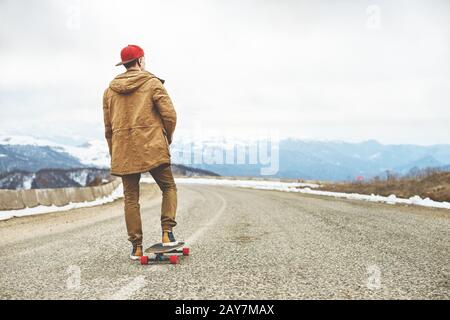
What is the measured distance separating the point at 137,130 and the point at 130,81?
55cm

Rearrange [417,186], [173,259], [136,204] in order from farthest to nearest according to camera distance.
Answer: [417,186] → [136,204] → [173,259]

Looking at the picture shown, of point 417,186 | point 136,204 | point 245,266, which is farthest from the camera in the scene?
point 417,186

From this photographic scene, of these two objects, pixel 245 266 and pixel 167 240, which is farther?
pixel 167 240

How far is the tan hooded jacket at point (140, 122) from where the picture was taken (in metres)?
4.40

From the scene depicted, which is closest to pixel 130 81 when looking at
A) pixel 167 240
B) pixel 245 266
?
pixel 167 240

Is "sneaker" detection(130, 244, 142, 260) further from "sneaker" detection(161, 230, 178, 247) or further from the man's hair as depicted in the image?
the man's hair

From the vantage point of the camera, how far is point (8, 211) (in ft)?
40.0

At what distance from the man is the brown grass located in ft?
41.3

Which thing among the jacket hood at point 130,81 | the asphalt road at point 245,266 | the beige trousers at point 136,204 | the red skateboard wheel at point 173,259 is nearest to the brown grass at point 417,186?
the asphalt road at point 245,266

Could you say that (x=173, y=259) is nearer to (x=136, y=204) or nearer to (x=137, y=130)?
(x=136, y=204)

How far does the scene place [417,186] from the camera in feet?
57.1

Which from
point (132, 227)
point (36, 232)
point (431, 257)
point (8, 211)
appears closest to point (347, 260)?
point (431, 257)

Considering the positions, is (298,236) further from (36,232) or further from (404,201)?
(404,201)
